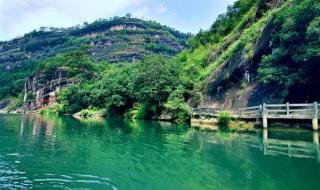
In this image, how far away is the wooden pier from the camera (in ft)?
92.3

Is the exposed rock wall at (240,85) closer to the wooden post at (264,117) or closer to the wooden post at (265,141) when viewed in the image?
the wooden post at (264,117)

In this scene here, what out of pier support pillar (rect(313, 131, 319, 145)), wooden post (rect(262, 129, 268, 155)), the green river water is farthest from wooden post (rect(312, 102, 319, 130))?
wooden post (rect(262, 129, 268, 155))

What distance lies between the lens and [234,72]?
42.5m

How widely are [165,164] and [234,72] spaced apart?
27.4 metres

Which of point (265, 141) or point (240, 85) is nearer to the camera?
point (265, 141)

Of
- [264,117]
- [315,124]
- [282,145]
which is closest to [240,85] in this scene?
[264,117]

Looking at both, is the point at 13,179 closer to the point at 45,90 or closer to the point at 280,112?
the point at 280,112

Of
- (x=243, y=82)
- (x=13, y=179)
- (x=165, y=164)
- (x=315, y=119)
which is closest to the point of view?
(x=13, y=179)

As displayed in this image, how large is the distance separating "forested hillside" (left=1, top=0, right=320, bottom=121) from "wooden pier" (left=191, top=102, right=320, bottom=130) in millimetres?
1559

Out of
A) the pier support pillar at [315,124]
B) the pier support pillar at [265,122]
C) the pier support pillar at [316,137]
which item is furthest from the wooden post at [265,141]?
the pier support pillar at [315,124]

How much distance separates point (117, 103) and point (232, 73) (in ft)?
93.6

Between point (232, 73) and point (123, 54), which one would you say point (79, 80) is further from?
point (232, 73)

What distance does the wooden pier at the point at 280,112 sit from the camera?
28.1 m

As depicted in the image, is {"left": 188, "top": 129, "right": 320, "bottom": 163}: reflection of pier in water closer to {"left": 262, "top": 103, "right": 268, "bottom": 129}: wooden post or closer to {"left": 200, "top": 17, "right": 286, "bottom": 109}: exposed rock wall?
{"left": 262, "top": 103, "right": 268, "bottom": 129}: wooden post
